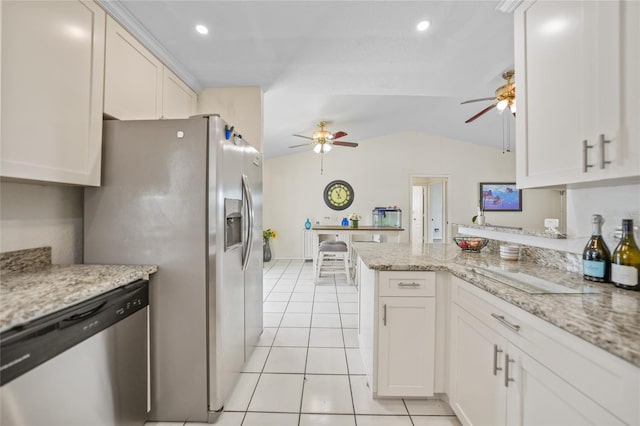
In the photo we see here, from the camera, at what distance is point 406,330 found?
1.49m

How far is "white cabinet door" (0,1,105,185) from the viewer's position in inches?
40.3

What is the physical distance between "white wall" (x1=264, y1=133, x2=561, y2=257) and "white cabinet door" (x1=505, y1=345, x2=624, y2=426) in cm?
509

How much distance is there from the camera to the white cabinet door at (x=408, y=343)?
149 centimetres

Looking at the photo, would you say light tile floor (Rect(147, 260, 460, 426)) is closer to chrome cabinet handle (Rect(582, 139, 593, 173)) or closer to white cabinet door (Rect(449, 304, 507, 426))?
white cabinet door (Rect(449, 304, 507, 426))

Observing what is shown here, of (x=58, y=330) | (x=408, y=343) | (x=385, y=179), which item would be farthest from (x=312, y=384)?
(x=385, y=179)

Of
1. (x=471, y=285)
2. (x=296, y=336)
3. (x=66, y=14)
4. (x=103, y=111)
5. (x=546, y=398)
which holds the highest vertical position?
(x=66, y=14)

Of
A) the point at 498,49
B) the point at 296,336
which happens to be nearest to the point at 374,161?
the point at 498,49

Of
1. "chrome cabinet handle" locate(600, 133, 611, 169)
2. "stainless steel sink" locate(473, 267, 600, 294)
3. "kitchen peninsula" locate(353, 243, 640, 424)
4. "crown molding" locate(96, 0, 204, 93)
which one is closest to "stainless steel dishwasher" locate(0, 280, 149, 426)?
"kitchen peninsula" locate(353, 243, 640, 424)

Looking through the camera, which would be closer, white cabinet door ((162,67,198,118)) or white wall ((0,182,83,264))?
white wall ((0,182,83,264))

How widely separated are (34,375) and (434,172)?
21.7 ft

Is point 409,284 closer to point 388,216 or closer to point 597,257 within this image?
point 597,257

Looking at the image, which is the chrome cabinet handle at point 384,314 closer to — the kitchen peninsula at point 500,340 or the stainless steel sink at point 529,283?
the kitchen peninsula at point 500,340

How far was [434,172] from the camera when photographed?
6.19 meters

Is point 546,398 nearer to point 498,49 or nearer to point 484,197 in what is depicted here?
point 498,49
